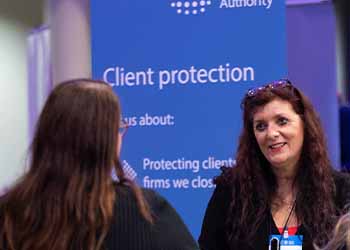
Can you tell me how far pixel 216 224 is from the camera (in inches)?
78.2

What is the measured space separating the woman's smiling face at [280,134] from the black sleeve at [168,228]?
2.13ft

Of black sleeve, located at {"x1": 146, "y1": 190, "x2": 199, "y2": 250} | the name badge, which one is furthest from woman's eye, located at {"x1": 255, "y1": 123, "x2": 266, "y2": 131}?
black sleeve, located at {"x1": 146, "y1": 190, "x2": 199, "y2": 250}

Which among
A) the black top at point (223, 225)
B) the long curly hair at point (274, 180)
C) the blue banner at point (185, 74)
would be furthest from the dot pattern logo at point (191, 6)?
the black top at point (223, 225)

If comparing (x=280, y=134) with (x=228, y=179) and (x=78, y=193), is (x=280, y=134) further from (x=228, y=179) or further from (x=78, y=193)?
(x=78, y=193)

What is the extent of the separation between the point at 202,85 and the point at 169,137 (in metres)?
0.28

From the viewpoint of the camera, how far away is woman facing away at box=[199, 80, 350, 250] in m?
1.90

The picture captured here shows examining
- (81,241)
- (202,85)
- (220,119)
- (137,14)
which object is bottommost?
(81,241)

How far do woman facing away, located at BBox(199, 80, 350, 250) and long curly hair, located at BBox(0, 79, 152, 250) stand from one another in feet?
2.28

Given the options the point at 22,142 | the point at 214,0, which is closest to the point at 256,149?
the point at 214,0

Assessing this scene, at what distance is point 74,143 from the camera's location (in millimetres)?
1301

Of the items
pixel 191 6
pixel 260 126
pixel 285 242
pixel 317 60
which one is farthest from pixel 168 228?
pixel 317 60

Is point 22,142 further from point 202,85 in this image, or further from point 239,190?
point 239,190

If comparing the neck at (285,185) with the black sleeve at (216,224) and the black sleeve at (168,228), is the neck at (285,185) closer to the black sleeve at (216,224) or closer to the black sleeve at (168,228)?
the black sleeve at (216,224)

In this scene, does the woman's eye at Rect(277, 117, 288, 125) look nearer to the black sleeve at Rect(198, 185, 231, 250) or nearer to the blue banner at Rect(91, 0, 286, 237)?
the black sleeve at Rect(198, 185, 231, 250)
